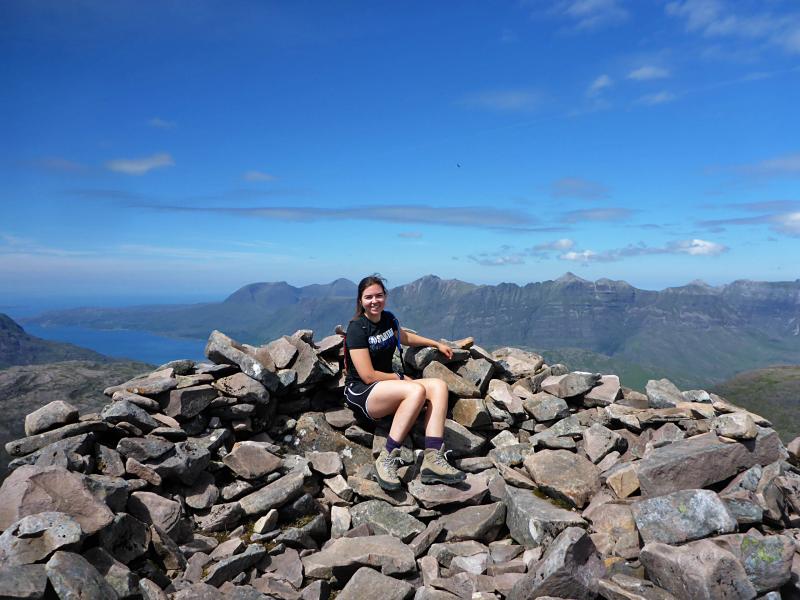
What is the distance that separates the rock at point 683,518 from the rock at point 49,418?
979 centimetres

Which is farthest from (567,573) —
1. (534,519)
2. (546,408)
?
(546,408)

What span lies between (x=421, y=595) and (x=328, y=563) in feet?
5.54

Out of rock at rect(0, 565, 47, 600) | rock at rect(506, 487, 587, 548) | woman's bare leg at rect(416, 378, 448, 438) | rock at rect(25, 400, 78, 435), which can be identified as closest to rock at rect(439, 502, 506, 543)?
rock at rect(506, 487, 587, 548)

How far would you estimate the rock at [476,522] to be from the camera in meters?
8.47

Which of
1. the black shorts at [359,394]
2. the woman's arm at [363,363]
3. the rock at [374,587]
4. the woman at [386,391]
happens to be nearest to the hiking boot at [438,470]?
the woman at [386,391]

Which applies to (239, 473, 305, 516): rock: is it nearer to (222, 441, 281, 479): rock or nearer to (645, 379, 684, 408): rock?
(222, 441, 281, 479): rock

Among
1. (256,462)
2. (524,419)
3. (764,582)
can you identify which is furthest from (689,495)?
(256,462)

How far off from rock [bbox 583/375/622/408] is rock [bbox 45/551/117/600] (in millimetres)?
10506

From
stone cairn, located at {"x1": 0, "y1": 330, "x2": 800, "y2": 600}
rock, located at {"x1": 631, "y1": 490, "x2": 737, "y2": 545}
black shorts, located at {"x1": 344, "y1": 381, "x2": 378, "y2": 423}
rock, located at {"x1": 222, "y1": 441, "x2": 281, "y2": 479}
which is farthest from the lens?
black shorts, located at {"x1": 344, "y1": 381, "x2": 378, "y2": 423}

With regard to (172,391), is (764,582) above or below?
below

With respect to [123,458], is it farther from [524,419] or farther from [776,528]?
[776,528]

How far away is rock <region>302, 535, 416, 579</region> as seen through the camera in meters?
7.40

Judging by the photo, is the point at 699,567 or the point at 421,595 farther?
the point at 421,595

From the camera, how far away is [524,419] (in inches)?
489
